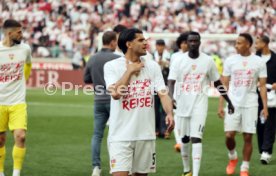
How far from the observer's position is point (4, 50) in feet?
34.3

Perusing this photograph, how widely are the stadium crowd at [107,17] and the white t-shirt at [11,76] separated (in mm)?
24383

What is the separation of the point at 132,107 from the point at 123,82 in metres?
0.44

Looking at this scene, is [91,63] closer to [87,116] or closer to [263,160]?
[263,160]

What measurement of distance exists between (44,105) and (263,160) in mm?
13685

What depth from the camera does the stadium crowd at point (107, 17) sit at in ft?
120

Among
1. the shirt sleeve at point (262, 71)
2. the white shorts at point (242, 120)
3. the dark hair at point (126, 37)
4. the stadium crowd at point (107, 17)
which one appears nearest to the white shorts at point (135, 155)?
the dark hair at point (126, 37)

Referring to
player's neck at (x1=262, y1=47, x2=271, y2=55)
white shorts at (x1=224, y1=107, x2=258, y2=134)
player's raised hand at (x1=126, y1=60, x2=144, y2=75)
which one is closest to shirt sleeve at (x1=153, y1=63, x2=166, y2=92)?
player's raised hand at (x1=126, y1=60, x2=144, y2=75)

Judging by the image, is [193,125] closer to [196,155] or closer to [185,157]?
[196,155]

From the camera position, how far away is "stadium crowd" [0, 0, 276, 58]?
3659 centimetres

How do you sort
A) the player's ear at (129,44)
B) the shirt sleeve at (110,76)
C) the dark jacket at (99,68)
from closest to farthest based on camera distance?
the shirt sleeve at (110,76) < the player's ear at (129,44) < the dark jacket at (99,68)

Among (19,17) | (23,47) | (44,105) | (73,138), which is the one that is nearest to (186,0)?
→ (19,17)

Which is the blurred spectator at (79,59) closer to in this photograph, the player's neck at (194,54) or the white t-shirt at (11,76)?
the player's neck at (194,54)

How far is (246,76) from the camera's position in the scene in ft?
38.9

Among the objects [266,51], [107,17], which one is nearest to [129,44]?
[266,51]
